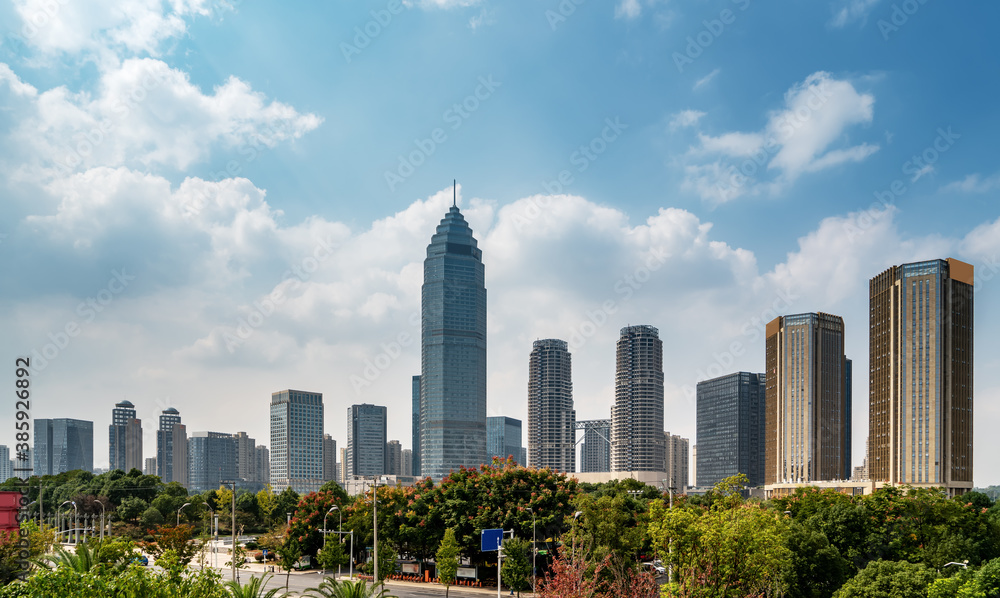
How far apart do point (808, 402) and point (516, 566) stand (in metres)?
161

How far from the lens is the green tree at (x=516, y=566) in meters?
47.5

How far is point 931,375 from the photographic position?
14162cm

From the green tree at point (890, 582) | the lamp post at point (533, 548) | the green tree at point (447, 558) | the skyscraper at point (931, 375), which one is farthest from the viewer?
the skyscraper at point (931, 375)

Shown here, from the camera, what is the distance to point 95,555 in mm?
27359

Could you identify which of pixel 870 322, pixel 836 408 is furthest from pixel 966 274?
pixel 836 408

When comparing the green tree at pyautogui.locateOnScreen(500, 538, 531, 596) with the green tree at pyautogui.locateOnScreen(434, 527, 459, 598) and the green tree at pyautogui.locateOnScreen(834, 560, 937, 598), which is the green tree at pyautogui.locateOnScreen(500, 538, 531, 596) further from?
the green tree at pyautogui.locateOnScreen(834, 560, 937, 598)

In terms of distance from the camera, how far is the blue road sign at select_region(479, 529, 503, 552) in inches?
1636

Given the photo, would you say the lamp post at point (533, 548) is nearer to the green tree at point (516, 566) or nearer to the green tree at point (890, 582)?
the green tree at point (516, 566)

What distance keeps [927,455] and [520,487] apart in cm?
11921

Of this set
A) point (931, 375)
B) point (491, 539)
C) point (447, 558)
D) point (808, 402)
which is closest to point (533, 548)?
point (447, 558)

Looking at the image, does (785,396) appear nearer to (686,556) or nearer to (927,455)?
(927,455)

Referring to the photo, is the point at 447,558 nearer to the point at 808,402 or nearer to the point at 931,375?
the point at 931,375

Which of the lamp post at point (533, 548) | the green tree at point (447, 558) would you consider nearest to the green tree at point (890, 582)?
the lamp post at point (533, 548)

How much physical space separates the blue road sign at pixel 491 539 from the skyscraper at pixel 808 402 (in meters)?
162
